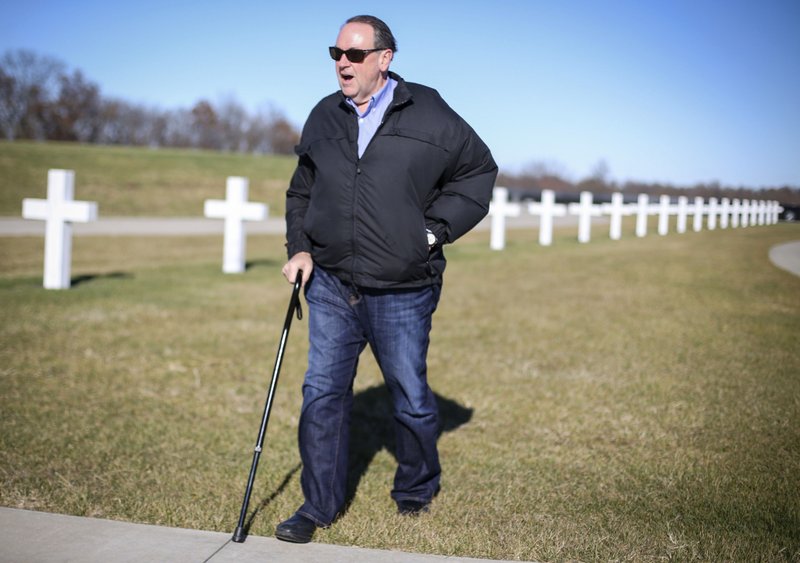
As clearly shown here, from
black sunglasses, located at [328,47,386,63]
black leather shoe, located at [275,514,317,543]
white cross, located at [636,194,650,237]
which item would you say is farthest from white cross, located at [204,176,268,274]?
white cross, located at [636,194,650,237]

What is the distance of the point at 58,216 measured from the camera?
10.8 metres

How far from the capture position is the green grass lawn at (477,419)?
390cm

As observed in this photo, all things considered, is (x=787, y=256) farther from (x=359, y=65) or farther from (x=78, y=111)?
(x=78, y=111)

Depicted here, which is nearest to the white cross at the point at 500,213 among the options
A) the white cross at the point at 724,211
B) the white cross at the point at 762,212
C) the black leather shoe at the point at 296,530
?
the black leather shoe at the point at 296,530

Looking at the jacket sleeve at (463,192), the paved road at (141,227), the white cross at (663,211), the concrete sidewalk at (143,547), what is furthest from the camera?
the white cross at (663,211)

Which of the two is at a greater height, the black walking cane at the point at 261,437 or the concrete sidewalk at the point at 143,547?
the black walking cane at the point at 261,437

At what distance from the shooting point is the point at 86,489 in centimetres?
422

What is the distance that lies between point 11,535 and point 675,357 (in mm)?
5624

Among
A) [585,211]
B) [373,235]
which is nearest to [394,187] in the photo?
[373,235]

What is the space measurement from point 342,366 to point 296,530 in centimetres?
69

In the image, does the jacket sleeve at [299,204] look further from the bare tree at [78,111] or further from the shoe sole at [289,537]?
the bare tree at [78,111]

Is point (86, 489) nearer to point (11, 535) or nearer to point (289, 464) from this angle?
point (11, 535)

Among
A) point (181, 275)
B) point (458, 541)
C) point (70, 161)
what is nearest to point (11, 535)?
point (458, 541)

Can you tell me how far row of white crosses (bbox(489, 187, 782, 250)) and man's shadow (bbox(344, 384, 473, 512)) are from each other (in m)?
12.8
